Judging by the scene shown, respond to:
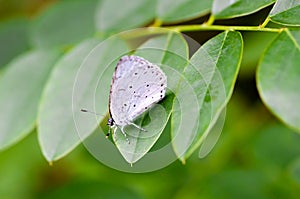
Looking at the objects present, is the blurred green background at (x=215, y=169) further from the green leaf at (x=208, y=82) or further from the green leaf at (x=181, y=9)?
the green leaf at (x=208, y=82)

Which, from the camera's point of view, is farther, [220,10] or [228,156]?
[228,156]

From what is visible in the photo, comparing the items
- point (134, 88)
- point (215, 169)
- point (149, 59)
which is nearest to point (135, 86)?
point (134, 88)

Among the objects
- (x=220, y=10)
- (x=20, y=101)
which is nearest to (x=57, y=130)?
(x=20, y=101)

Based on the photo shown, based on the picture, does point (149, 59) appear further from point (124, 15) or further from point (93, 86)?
point (124, 15)

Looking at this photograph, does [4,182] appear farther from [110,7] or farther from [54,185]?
[110,7]

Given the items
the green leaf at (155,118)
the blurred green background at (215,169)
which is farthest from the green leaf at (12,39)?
the green leaf at (155,118)

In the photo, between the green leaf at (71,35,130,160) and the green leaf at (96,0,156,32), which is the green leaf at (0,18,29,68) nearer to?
the green leaf at (96,0,156,32)

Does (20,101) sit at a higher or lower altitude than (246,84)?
higher
